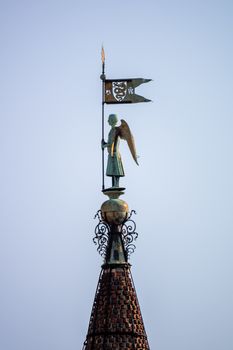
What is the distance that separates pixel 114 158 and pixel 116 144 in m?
0.45

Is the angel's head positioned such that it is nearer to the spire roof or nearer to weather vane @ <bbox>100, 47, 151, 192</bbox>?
weather vane @ <bbox>100, 47, 151, 192</bbox>

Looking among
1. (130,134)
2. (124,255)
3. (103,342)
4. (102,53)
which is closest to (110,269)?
(124,255)

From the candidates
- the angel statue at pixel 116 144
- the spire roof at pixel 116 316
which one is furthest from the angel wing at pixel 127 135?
the spire roof at pixel 116 316

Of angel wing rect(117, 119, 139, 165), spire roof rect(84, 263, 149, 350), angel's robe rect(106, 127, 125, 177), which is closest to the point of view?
spire roof rect(84, 263, 149, 350)

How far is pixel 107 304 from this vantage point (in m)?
24.5

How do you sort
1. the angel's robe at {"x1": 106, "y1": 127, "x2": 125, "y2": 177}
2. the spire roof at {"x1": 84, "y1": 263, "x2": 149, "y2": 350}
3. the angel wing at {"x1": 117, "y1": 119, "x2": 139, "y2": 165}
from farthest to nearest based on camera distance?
the angel wing at {"x1": 117, "y1": 119, "x2": 139, "y2": 165} < the angel's robe at {"x1": 106, "y1": 127, "x2": 125, "y2": 177} < the spire roof at {"x1": 84, "y1": 263, "x2": 149, "y2": 350}

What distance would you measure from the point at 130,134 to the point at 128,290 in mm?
4395

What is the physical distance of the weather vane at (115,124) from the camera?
2594 cm

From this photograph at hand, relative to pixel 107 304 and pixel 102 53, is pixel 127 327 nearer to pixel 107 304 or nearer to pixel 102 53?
pixel 107 304

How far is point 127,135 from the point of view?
26.3 meters

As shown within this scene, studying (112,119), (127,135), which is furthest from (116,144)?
A: (112,119)

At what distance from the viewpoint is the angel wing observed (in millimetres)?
26266

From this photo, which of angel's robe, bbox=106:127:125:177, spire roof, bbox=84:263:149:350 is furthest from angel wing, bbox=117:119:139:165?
spire roof, bbox=84:263:149:350

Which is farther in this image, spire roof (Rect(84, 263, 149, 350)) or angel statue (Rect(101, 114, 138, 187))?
angel statue (Rect(101, 114, 138, 187))
